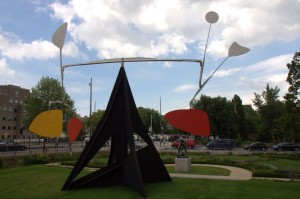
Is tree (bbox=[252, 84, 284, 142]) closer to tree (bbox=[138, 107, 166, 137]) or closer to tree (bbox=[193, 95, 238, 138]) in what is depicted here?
tree (bbox=[193, 95, 238, 138])

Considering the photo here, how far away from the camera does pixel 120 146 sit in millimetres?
16453

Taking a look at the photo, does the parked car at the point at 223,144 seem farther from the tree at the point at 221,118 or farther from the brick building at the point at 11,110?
the brick building at the point at 11,110

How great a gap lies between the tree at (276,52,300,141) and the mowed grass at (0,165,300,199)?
62.9 ft

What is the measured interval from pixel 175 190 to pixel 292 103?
78.0 ft

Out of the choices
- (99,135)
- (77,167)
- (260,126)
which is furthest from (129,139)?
(260,126)

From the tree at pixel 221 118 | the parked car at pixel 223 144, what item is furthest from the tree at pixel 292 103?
the tree at pixel 221 118

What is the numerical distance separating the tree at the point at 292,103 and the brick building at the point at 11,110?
80.4 metres

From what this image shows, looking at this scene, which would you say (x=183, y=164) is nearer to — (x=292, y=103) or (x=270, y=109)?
(x=292, y=103)

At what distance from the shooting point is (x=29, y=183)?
691 inches

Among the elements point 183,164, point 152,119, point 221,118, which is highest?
point 152,119

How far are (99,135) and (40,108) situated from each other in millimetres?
55693

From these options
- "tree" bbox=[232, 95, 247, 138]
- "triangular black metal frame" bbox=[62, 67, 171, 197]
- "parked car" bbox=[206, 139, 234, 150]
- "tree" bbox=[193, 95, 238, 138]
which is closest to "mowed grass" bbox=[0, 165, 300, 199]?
"triangular black metal frame" bbox=[62, 67, 171, 197]

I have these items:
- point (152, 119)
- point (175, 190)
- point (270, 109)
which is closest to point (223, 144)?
point (270, 109)

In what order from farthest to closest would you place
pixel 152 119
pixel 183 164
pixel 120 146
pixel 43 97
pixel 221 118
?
pixel 152 119 → pixel 221 118 → pixel 43 97 → pixel 183 164 → pixel 120 146
